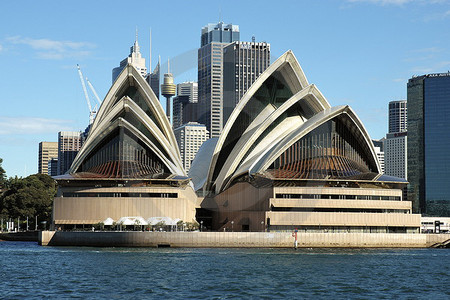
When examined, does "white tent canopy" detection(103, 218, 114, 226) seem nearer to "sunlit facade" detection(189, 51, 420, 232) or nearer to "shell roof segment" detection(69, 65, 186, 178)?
"shell roof segment" detection(69, 65, 186, 178)

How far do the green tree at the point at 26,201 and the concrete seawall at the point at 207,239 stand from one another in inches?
1806

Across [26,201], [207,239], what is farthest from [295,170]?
[26,201]

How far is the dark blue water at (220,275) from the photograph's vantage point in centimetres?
4769

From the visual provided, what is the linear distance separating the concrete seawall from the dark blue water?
10.9 metres

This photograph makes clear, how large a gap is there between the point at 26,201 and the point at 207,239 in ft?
186

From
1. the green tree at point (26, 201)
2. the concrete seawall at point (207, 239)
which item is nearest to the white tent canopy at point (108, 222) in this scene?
the concrete seawall at point (207, 239)

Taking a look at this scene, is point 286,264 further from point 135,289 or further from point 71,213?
point 71,213

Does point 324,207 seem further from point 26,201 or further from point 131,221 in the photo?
point 26,201

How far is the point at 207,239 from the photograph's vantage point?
93.2m

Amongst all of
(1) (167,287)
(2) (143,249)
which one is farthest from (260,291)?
(2) (143,249)

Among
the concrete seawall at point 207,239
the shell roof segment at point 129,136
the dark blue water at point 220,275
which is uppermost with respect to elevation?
the shell roof segment at point 129,136

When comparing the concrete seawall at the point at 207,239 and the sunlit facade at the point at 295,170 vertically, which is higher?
the sunlit facade at the point at 295,170

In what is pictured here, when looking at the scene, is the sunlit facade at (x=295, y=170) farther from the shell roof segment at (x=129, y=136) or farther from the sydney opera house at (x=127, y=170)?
the shell roof segment at (x=129, y=136)

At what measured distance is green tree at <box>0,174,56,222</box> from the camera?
141 m
